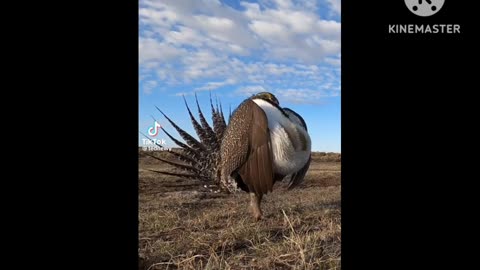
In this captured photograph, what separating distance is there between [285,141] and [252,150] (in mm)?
214

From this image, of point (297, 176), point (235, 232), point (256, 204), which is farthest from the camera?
point (297, 176)

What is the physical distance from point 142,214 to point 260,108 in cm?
101

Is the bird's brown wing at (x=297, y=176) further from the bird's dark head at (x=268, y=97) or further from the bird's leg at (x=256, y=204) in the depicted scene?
the bird's dark head at (x=268, y=97)

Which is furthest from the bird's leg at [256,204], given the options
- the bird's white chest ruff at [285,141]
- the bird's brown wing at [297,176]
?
the bird's brown wing at [297,176]

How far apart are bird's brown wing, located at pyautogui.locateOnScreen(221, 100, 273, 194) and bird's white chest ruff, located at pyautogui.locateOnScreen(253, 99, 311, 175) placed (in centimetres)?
5

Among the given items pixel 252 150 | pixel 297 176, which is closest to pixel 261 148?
pixel 252 150

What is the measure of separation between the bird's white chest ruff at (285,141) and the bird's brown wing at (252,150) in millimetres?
53

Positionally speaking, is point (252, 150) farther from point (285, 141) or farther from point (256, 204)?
point (256, 204)

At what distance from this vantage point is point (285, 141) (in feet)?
7.86

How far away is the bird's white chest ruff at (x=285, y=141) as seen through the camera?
2.39m

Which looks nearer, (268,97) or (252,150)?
(252,150)
